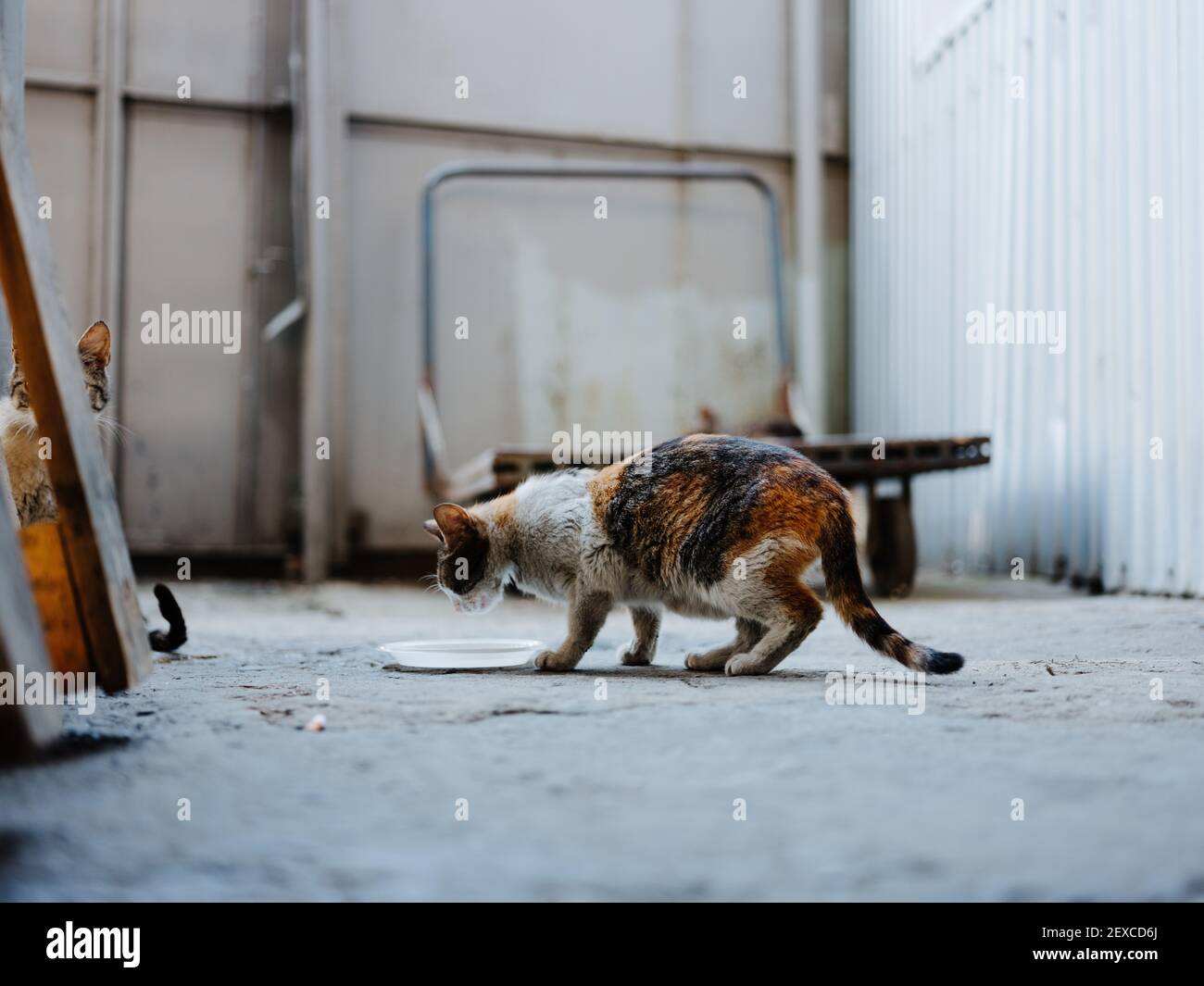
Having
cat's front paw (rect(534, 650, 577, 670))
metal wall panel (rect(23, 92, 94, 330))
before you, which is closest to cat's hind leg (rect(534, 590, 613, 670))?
cat's front paw (rect(534, 650, 577, 670))

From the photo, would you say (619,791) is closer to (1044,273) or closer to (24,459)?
(24,459)

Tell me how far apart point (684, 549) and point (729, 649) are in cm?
32

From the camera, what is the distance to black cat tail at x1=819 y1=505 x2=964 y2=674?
2.21m

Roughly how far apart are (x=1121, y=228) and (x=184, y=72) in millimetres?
5215

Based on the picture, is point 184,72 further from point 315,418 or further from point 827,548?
point 827,548

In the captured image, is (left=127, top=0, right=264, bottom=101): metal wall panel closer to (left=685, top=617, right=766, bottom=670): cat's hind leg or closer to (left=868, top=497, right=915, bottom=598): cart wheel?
(left=868, top=497, right=915, bottom=598): cart wheel

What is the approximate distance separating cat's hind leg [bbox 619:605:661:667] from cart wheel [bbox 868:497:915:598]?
8.25 feet

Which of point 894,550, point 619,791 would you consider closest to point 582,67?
point 894,550

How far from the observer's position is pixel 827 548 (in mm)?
2406

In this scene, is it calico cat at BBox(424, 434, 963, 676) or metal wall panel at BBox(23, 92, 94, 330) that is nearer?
calico cat at BBox(424, 434, 963, 676)

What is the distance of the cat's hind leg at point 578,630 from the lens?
2666mm

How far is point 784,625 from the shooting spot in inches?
96.1

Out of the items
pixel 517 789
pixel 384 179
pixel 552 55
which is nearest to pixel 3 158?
pixel 517 789

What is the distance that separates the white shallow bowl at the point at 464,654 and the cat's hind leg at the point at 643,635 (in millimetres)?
286
